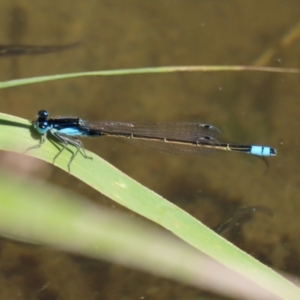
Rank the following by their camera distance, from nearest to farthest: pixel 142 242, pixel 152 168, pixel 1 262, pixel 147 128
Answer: pixel 142 242 < pixel 1 262 < pixel 147 128 < pixel 152 168

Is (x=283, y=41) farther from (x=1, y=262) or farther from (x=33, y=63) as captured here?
(x=1, y=262)

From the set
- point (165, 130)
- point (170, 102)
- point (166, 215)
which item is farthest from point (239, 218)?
point (166, 215)

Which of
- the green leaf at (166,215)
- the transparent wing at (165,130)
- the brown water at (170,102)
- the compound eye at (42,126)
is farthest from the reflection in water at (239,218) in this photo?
the compound eye at (42,126)

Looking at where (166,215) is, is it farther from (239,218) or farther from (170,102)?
(170,102)

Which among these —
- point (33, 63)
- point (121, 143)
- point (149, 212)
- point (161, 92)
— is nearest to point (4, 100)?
point (33, 63)

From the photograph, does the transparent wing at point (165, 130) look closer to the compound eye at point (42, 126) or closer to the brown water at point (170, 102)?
the brown water at point (170, 102)

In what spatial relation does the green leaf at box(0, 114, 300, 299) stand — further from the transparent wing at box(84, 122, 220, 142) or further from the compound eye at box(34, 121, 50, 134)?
the transparent wing at box(84, 122, 220, 142)

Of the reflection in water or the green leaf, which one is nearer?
the green leaf

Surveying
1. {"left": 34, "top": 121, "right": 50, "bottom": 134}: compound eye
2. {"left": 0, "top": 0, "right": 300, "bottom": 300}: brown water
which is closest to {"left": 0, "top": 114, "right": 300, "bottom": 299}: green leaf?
{"left": 34, "top": 121, "right": 50, "bottom": 134}: compound eye
